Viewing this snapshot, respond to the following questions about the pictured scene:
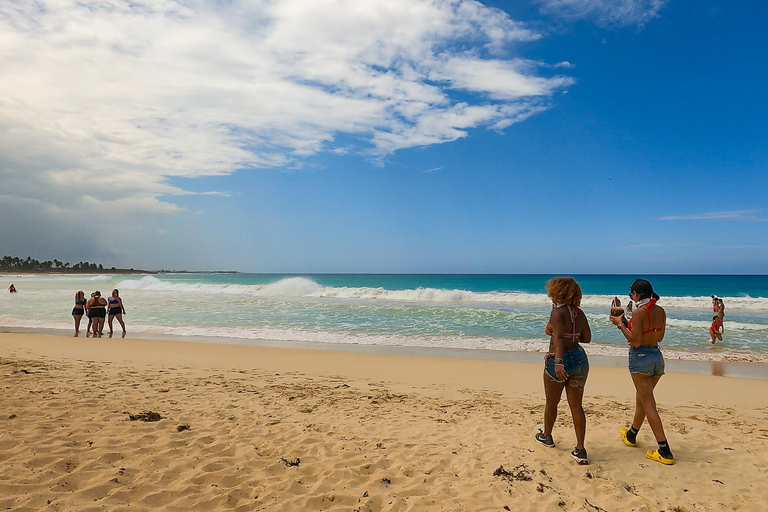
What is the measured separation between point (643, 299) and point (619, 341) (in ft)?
39.0

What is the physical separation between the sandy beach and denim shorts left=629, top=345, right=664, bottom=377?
1021 millimetres

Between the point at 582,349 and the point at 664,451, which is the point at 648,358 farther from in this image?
the point at 664,451

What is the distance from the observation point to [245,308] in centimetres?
2602

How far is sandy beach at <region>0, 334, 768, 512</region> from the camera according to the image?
12.8 feet

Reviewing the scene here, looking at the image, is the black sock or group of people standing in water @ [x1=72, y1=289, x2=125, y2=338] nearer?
the black sock

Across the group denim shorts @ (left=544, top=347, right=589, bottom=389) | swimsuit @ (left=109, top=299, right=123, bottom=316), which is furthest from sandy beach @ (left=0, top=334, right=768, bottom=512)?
swimsuit @ (left=109, top=299, right=123, bottom=316)

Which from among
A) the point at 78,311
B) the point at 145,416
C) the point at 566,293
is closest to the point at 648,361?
the point at 566,293

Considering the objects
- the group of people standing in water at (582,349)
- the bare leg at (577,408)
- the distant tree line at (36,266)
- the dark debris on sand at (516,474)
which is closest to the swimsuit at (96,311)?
the dark debris on sand at (516,474)

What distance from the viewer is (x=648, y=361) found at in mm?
4645

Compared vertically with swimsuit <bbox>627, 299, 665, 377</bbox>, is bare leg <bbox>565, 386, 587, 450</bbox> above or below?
below

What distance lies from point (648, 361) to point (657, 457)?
43.8 inches

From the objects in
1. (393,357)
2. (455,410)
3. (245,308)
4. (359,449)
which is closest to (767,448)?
(455,410)

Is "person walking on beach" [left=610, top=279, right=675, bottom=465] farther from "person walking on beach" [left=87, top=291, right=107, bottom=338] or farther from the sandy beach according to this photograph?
"person walking on beach" [left=87, top=291, right=107, bottom=338]

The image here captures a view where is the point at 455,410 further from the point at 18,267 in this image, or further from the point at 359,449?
the point at 18,267
